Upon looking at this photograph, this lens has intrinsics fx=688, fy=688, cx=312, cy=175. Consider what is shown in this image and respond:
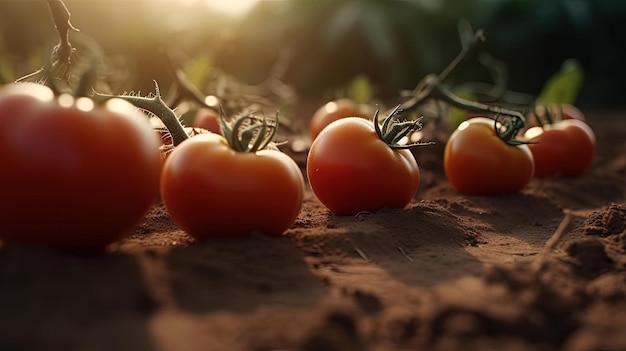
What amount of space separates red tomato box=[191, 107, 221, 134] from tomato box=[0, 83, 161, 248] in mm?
2608

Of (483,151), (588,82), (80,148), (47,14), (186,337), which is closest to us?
(186,337)

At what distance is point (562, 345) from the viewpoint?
66.6 inches

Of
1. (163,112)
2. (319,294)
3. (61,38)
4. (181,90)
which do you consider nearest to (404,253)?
(319,294)

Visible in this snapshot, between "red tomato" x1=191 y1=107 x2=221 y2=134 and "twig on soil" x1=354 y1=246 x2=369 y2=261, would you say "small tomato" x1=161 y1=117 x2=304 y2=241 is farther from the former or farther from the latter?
"red tomato" x1=191 y1=107 x2=221 y2=134

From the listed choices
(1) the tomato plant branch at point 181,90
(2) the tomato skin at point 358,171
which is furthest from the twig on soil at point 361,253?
(1) the tomato plant branch at point 181,90

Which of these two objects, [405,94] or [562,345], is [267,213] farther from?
[405,94]

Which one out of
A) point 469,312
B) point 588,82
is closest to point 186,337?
point 469,312

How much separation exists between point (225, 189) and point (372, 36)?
8278 mm

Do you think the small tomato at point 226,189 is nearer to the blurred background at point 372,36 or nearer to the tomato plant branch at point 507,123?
the tomato plant branch at point 507,123

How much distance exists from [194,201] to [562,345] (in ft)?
4.21

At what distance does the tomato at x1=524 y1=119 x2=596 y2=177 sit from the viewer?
4.51 metres

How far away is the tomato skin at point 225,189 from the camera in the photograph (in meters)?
2.37

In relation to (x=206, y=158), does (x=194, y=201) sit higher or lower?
lower

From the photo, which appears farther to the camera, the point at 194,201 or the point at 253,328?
the point at 194,201
